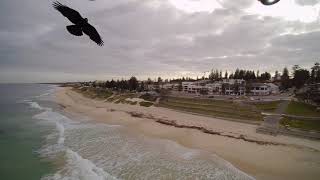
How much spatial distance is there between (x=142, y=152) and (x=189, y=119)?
16.5 meters

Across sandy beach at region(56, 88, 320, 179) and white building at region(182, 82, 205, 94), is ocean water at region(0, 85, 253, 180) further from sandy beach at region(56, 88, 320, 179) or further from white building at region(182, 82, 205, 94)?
white building at region(182, 82, 205, 94)

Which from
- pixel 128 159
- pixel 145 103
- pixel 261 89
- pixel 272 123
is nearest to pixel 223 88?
pixel 261 89

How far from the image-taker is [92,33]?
393cm

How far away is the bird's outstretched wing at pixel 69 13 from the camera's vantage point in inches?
139

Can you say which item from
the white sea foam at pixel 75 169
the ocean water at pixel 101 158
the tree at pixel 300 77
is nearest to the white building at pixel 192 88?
the tree at pixel 300 77

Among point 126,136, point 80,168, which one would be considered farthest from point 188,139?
point 80,168

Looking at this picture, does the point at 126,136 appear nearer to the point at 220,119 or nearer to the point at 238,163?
the point at 238,163

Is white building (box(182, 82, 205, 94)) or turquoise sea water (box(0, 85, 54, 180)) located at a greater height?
white building (box(182, 82, 205, 94))

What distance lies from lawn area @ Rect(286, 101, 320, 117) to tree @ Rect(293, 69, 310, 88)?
3120 centimetres

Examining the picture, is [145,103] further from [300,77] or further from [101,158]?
[300,77]

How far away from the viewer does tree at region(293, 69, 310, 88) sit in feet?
236

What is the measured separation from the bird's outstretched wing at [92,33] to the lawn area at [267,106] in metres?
38.9

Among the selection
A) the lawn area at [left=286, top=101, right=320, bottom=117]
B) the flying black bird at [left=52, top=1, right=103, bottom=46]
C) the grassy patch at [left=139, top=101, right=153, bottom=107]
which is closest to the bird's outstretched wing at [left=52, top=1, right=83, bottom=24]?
the flying black bird at [left=52, top=1, right=103, bottom=46]

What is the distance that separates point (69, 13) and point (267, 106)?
140 feet
